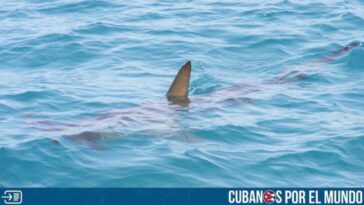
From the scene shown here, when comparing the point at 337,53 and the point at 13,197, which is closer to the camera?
the point at 13,197

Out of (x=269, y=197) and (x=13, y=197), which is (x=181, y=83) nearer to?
(x=269, y=197)

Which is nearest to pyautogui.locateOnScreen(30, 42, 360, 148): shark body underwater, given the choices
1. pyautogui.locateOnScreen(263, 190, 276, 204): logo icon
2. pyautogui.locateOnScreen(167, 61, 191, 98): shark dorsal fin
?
pyautogui.locateOnScreen(167, 61, 191, 98): shark dorsal fin

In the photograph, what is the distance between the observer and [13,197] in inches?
312

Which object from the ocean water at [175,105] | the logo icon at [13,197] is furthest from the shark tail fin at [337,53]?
the logo icon at [13,197]

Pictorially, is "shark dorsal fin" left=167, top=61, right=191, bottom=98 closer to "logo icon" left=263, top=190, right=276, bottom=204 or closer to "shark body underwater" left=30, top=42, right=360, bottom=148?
"shark body underwater" left=30, top=42, right=360, bottom=148

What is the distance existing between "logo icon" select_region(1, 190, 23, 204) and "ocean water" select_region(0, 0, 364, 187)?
53 cm

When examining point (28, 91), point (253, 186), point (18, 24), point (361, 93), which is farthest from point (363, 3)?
point (253, 186)

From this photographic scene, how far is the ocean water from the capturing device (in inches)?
357

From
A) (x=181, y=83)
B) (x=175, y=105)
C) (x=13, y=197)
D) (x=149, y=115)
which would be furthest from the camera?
(x=175, y=105)

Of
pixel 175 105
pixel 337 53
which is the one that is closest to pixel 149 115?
pixel 175 105

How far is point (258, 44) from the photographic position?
49.1 feet

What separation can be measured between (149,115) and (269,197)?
3.31 metres

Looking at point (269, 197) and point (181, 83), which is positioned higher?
point (181, 83)

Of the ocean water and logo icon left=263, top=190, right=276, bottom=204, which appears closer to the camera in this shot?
logo icon left=263, top=190, right=276, bottom=204
